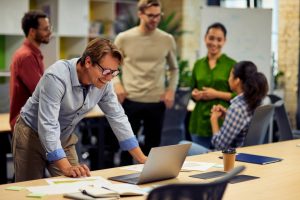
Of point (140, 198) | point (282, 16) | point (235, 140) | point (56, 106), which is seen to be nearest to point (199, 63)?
point (235, 140)

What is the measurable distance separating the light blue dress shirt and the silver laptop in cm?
39

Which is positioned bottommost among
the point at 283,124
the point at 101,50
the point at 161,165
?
the point at 283,124

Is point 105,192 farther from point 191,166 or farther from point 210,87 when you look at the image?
point 210,87

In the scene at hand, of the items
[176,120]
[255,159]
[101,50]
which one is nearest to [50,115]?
[101,50]

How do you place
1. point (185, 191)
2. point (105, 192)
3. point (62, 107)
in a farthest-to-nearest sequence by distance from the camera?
point (62, 107) → point (105, 192) → point (185, 191)

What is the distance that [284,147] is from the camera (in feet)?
12.8

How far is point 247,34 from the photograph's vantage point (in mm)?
6555

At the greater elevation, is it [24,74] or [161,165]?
[24,74]

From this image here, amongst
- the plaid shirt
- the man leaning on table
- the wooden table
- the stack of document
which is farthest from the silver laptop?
the plaid shirt

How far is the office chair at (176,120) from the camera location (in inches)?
219

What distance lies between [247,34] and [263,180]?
3.88m

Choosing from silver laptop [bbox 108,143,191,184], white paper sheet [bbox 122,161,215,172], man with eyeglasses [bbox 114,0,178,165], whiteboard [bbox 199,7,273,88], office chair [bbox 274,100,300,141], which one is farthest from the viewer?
whiteboard [bbox 199,7,273,88]

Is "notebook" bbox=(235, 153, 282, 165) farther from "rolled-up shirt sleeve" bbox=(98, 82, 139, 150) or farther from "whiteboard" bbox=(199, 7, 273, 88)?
"whiteboard" bbox=(199, 7, 273, 88)

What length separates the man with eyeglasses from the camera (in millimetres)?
4984
